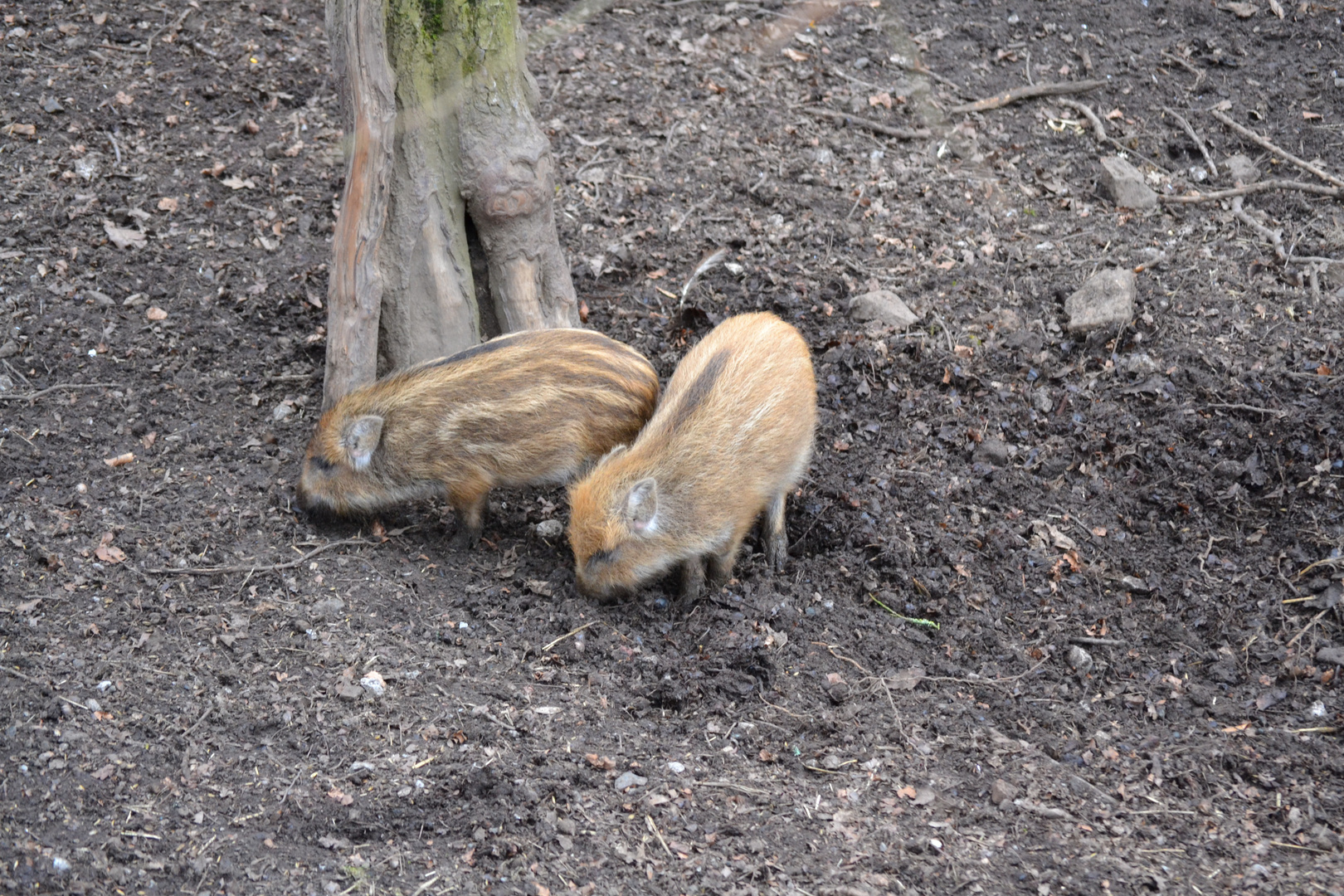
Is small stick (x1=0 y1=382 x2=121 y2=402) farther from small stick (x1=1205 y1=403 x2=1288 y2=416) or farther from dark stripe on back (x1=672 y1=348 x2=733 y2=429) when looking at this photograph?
small stick (x1=1205 y1=403 x2=1288 y2=416)

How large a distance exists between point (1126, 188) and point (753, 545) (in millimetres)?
3342

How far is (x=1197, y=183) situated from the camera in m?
6.84

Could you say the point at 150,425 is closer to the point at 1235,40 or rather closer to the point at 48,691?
the point at 48,691

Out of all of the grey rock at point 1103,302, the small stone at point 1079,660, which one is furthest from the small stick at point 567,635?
the grey rock at point 1103,302

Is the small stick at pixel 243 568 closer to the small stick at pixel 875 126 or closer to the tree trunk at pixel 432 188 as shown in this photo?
the tree trunk at pixel 432 188

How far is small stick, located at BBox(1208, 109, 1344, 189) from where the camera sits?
6625 millimetres

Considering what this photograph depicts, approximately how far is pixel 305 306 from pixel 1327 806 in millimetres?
5327

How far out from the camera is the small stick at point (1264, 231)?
6.22m

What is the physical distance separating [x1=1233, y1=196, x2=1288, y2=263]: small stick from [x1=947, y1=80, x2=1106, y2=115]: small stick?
1.42 meters

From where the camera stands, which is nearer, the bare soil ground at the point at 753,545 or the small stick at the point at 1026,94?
the bare soil ground at the point at 753,545

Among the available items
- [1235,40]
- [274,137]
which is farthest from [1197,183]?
[274,137]

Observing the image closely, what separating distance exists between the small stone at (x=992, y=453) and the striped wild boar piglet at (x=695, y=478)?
35.9 inches

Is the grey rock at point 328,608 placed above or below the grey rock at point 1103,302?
above

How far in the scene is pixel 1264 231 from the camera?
20.9 ft
